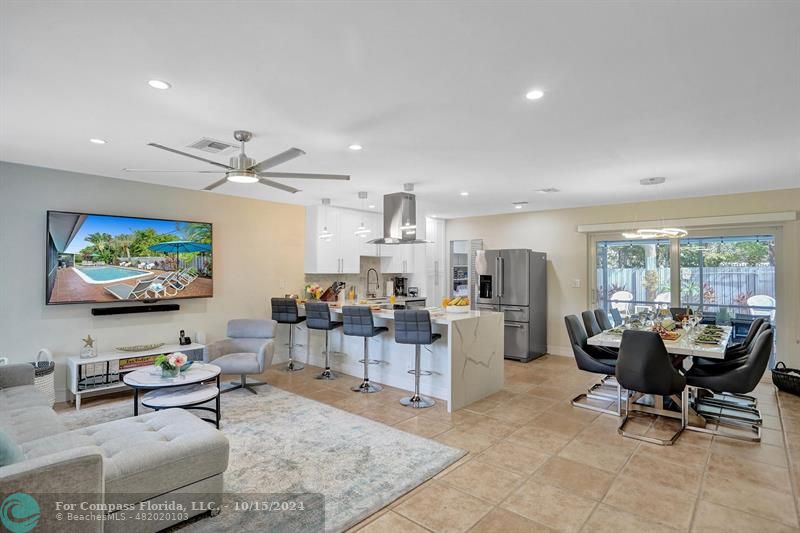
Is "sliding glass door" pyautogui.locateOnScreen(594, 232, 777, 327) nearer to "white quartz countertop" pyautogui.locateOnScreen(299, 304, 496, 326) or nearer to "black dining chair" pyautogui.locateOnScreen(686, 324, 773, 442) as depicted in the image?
"black dining chair" pyautogui.locateOnScreen(686, 324, 773, 442)

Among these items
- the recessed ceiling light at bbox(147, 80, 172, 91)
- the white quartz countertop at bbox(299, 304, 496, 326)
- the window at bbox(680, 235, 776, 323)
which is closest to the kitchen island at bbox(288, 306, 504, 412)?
the white quartz countertop at bbox(299, 304, 496, 326)

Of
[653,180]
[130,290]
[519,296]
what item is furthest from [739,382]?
[130,290]

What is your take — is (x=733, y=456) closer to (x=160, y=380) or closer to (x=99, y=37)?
(x=160, y=380)

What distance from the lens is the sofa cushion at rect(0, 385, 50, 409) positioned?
3080 mm

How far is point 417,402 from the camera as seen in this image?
4410 mm

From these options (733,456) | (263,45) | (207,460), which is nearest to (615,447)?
(733,456)

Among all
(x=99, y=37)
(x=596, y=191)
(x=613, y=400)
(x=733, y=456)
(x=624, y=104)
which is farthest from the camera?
(x=596, y=191)

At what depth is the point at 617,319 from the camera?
19.5 feet

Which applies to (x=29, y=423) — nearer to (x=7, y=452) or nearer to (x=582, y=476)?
(x=7, y=452)

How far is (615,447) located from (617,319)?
2.99m

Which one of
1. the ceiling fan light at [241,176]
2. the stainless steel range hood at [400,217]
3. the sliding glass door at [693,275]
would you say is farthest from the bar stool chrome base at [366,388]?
the sliding glass door at [693,275]

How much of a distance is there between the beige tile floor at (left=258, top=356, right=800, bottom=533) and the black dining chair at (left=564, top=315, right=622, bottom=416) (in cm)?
21

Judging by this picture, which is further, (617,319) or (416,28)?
(617,319)

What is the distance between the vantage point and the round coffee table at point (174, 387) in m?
→ 3.46
